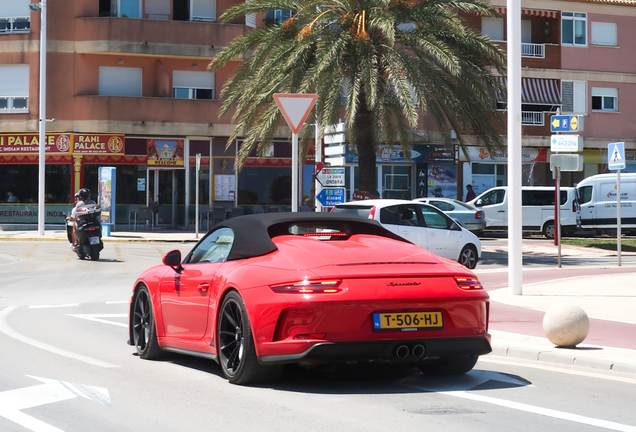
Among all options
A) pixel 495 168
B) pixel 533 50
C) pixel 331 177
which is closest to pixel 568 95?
pixel 533 50

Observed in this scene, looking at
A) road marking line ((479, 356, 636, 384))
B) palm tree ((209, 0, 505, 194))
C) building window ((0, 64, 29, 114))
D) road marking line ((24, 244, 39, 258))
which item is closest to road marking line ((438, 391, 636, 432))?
road marking line ((479, 356, 636, 384))

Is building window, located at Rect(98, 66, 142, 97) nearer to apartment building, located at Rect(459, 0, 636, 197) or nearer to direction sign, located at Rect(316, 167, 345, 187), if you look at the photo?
apartment building, located at Rect(459, 0, 636, 197)

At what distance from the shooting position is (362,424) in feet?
18.2

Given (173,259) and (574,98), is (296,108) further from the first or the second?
(574,98)

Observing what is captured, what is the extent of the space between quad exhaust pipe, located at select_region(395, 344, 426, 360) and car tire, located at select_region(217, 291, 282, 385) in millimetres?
898

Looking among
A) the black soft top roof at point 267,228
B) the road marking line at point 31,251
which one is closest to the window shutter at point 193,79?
the road marking line at point 31,251

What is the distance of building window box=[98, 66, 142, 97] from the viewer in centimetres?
3931

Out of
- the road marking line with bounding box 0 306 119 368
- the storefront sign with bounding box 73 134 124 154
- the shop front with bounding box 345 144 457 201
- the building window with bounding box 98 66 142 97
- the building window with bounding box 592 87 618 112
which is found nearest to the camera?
the road marking line with bounding box 0 306 119 368

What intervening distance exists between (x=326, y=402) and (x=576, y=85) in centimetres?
4191

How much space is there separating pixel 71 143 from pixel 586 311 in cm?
2978

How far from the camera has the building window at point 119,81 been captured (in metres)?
39.3

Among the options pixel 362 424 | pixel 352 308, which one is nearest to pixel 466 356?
pixel 352 308

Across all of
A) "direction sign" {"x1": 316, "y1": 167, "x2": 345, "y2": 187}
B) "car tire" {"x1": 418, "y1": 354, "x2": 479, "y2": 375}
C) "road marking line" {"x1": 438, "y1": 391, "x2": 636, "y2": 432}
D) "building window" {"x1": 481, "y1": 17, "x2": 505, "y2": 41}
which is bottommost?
"road marking line" {"x1": 438, "y1": 391, "x2": 636, "y2": 432}

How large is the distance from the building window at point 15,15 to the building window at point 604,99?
2661cm
